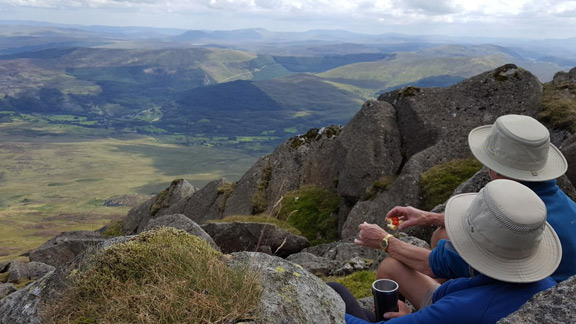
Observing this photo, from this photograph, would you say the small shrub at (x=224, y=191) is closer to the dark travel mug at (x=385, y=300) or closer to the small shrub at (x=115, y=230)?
the small shrub at (x=115, y=230)

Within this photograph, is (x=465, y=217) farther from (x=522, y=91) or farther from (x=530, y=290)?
(x=522, y=91)

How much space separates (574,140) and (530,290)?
695 inches

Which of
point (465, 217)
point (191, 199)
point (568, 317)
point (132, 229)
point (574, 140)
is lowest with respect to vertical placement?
point (132, 229)

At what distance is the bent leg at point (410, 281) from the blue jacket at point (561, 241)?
0.58 meters

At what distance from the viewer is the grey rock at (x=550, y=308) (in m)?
5.27

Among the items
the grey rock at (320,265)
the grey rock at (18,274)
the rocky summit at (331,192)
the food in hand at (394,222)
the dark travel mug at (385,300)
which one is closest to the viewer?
the dark travel mug at (385,300)

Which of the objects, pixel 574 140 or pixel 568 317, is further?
pixel 574 140

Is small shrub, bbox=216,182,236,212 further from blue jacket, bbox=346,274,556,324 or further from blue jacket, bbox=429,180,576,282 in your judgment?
blue jacket, bbox=346,274,556,324

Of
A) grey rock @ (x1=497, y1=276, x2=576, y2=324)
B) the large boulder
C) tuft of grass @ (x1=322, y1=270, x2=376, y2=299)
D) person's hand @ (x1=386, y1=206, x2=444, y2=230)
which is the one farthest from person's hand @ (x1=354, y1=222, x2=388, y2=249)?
the large boulder

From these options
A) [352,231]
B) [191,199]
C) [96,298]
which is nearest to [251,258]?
[96,298]

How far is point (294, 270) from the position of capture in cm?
870

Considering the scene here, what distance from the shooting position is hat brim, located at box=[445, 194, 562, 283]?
6.02m

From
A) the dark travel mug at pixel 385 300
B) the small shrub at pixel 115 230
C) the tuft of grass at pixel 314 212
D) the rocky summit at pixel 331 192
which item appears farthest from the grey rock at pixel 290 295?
the small shrub at pixel 115 230

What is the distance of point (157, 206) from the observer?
5291cm
